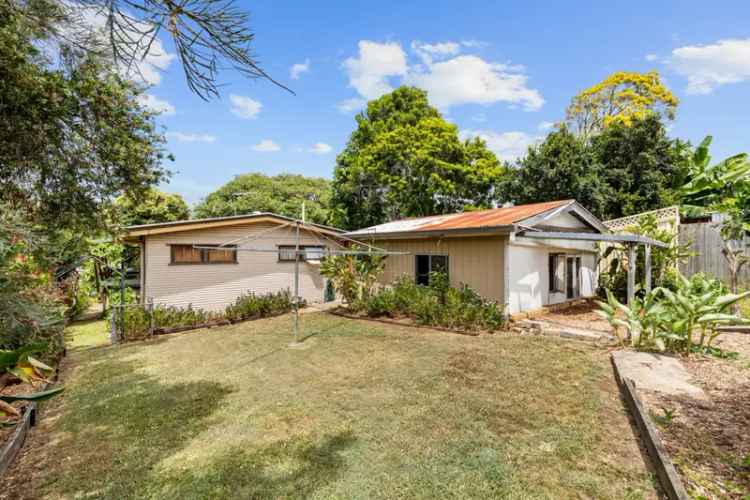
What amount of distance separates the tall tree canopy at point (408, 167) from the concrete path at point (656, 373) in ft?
51.4

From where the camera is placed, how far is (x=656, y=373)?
538 cm

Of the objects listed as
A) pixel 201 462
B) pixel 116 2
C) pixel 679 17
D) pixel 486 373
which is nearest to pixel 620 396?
pixel 486 373

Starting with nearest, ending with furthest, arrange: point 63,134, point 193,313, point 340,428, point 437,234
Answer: point 340,428 < point 63,134 < point 193,313 < point 437,234

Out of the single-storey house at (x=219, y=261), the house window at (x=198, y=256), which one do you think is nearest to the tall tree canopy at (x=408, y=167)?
the single-storey house at (x=219, y=261)

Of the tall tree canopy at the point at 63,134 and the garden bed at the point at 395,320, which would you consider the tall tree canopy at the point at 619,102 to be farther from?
the tall tree canopy at the point at 63,134

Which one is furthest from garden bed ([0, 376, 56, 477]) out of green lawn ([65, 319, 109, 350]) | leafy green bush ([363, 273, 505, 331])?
leafy green bush ([363, 273, 505, 331])

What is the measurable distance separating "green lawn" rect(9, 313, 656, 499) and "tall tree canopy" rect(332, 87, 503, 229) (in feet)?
50.9

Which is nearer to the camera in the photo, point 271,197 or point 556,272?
point 556,272

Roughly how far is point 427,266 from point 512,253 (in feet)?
9.41

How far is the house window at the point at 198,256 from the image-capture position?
10397 mm

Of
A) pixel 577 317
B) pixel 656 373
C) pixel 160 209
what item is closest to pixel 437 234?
pixel 577 317

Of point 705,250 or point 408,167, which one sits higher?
point 408,167

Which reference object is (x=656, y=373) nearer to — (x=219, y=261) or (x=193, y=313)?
(x=193, y=313)

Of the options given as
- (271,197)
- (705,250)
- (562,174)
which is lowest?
(705,250)
